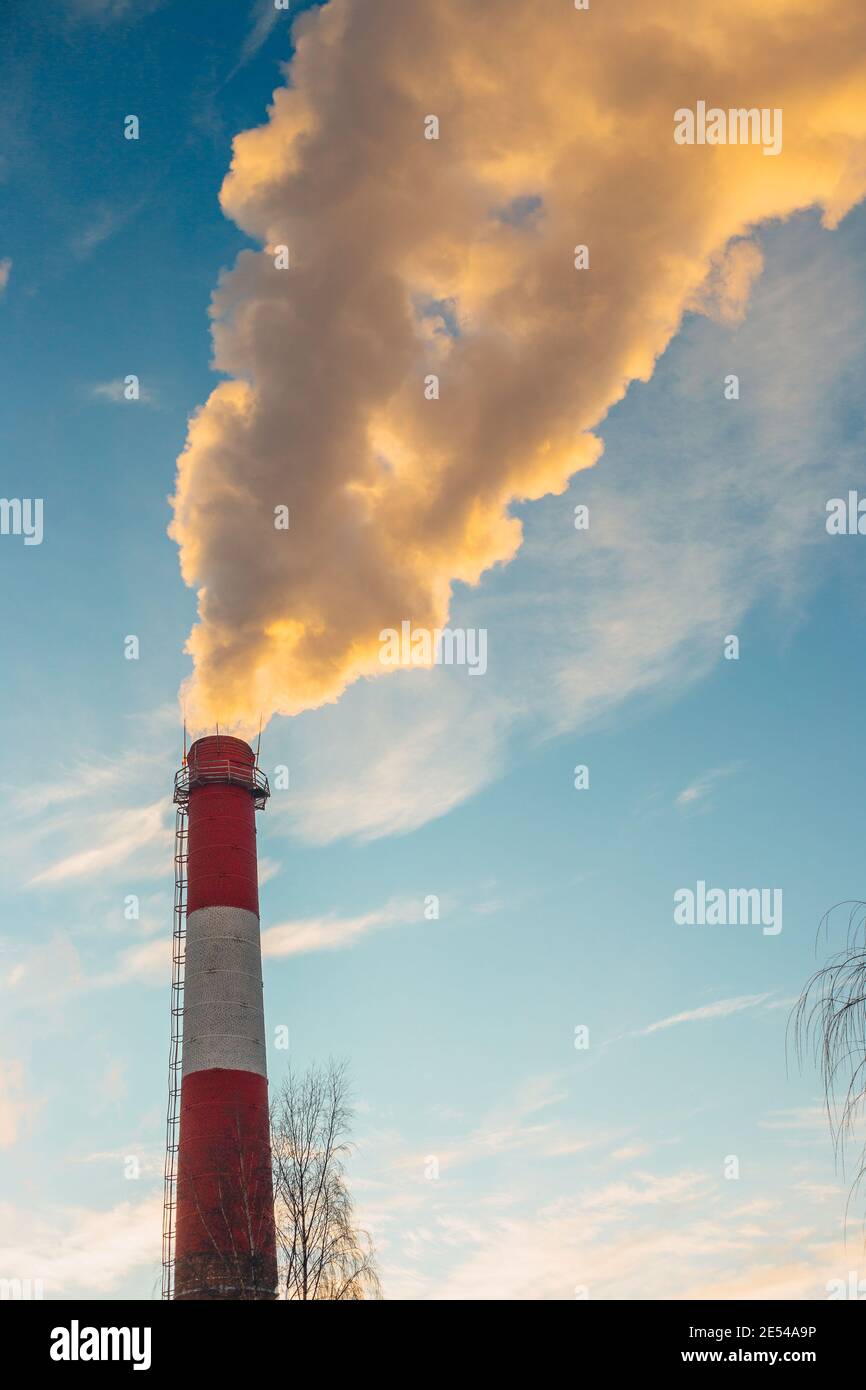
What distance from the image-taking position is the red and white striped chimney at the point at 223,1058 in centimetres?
3250

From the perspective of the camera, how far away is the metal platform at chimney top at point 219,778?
3872cm

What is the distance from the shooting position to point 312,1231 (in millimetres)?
31797

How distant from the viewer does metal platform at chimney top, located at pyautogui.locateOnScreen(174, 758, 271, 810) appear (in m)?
38.7

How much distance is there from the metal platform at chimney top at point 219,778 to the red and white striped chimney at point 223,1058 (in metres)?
0.04

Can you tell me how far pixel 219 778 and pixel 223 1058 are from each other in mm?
8352

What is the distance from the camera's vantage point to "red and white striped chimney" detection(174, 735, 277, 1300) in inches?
1280

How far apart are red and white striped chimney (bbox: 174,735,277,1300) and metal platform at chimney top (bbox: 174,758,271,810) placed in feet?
0.14

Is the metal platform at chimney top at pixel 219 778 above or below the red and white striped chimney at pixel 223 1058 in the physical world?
above

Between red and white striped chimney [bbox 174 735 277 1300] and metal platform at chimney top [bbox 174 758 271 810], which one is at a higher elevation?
metal platform at chimney top [bbox 174 758 271 810]
